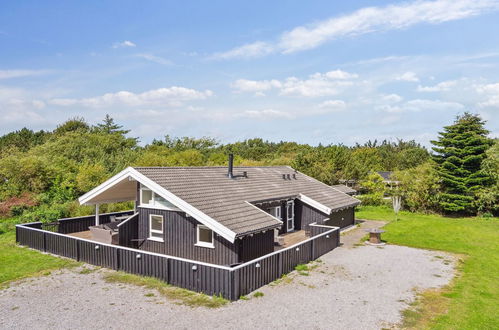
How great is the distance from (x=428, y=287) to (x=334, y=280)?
3.03 m

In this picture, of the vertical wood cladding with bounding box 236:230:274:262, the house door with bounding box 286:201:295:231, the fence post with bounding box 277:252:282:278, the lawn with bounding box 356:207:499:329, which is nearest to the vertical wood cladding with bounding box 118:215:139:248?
the vertical wood cladding with bounding box 236:230:274:262

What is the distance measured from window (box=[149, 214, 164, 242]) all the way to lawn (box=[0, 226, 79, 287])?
3.07 metres

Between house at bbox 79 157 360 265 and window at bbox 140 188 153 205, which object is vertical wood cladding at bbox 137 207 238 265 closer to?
house at bbox 79 157 360 265

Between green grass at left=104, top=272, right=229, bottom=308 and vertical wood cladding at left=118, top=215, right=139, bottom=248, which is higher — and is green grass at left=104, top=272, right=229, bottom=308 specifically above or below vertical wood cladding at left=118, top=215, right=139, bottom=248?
below

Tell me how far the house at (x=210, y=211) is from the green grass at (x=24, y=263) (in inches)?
105

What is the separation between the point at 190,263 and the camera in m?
10.7

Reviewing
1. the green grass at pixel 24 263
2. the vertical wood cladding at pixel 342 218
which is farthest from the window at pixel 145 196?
the vertical wood cladding at pixel 342 218

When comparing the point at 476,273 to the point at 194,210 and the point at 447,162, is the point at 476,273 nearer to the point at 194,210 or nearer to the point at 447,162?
the point at 194,210

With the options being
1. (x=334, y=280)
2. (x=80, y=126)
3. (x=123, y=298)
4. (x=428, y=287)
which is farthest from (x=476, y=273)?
(x=80, y=126)

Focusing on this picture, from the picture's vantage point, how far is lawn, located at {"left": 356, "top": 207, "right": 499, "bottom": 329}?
9.04 m

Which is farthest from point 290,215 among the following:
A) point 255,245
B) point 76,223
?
point 76,223

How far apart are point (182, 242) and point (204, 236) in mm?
1105

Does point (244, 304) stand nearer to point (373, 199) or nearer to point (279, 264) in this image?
point (279, 264)

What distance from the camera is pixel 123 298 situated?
399 inches
